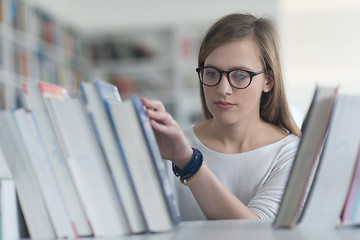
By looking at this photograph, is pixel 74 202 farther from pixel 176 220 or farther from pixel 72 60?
pixel 72 60

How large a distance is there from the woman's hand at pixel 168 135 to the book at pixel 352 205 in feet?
0.97

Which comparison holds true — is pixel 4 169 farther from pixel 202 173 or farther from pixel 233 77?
pixel 233 77

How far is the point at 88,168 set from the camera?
0.74 metres

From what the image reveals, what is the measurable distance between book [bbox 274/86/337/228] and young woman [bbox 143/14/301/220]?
30 centimetres

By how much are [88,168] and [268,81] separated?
0.79 meters

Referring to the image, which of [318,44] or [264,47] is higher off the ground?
[264,47]

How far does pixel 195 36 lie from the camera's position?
17.4 feet

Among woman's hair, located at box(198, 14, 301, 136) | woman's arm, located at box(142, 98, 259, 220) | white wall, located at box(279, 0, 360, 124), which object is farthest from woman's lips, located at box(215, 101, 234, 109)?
white wall, located at box(279, 0, 360, 124)

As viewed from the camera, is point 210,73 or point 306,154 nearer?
point 306,154

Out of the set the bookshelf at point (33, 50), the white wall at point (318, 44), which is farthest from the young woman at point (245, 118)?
the white wall at point (318, 44)

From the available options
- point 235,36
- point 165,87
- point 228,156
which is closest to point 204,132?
point 228,156

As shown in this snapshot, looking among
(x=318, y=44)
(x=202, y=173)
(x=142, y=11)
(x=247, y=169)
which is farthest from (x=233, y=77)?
(x=142, y=11)

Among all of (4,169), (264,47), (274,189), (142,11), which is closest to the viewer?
(4,169)

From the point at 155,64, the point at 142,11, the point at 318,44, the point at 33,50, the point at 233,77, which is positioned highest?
the point at 142,11
